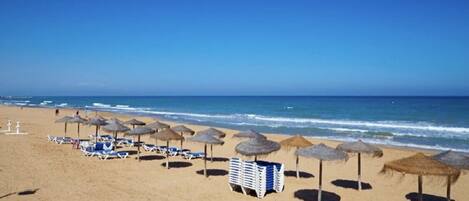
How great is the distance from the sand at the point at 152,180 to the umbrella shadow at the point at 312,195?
0.03 m

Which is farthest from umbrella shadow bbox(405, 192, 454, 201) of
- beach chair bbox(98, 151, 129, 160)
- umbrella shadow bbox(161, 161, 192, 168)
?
beach chair bbox(98, 151, 129, 160)

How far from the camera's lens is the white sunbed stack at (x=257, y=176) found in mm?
11211

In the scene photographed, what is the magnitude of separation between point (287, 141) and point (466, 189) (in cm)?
542

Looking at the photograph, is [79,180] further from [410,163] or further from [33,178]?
[410,163]

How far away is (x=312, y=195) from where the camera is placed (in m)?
11.7

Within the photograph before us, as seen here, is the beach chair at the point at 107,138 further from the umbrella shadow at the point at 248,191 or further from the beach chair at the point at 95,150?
the umbrella shadow at the point at 248,191

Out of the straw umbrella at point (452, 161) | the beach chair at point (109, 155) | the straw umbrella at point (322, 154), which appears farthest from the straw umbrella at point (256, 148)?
the beach chair at point (109, 155)

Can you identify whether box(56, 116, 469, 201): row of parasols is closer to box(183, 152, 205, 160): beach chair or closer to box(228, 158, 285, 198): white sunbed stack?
box(228, 158, 285, 198): white sunbed stack

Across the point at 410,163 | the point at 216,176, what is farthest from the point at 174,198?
the point at 410,163

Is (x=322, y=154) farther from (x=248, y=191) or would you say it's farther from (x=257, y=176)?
(x=248, y=191)

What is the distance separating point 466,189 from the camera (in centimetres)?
1284

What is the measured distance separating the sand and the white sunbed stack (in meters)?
0.24

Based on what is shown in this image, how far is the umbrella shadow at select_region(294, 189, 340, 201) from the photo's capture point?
1136cm

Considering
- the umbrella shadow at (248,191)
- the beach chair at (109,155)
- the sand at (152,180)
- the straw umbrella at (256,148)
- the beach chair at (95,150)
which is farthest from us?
the beach chair at (95,150)
